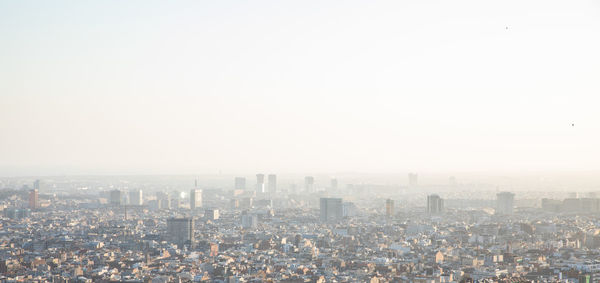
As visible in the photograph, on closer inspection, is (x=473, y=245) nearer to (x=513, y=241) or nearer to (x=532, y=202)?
(x=513, y=241)

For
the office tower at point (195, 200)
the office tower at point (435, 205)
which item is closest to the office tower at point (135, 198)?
the office tower at point (195, 200)

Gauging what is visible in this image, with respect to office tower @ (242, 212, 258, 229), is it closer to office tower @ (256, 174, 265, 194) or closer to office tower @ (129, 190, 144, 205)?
office tower @ (129, 190, 144, 205)

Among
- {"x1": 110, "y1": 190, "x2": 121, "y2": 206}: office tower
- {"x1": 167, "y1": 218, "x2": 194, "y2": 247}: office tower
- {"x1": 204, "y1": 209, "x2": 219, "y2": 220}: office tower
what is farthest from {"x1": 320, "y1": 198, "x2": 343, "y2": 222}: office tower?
{"x1": 110, "y1": 190, "x2": 121, "y2": 206}: office tower

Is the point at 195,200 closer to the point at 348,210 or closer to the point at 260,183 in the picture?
the point at 348,210

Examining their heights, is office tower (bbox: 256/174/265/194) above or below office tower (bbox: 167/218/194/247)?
above

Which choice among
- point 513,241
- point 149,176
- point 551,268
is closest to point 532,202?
point 513,241

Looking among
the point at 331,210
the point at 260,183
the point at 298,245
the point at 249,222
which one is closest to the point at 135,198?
the point at 331,210
